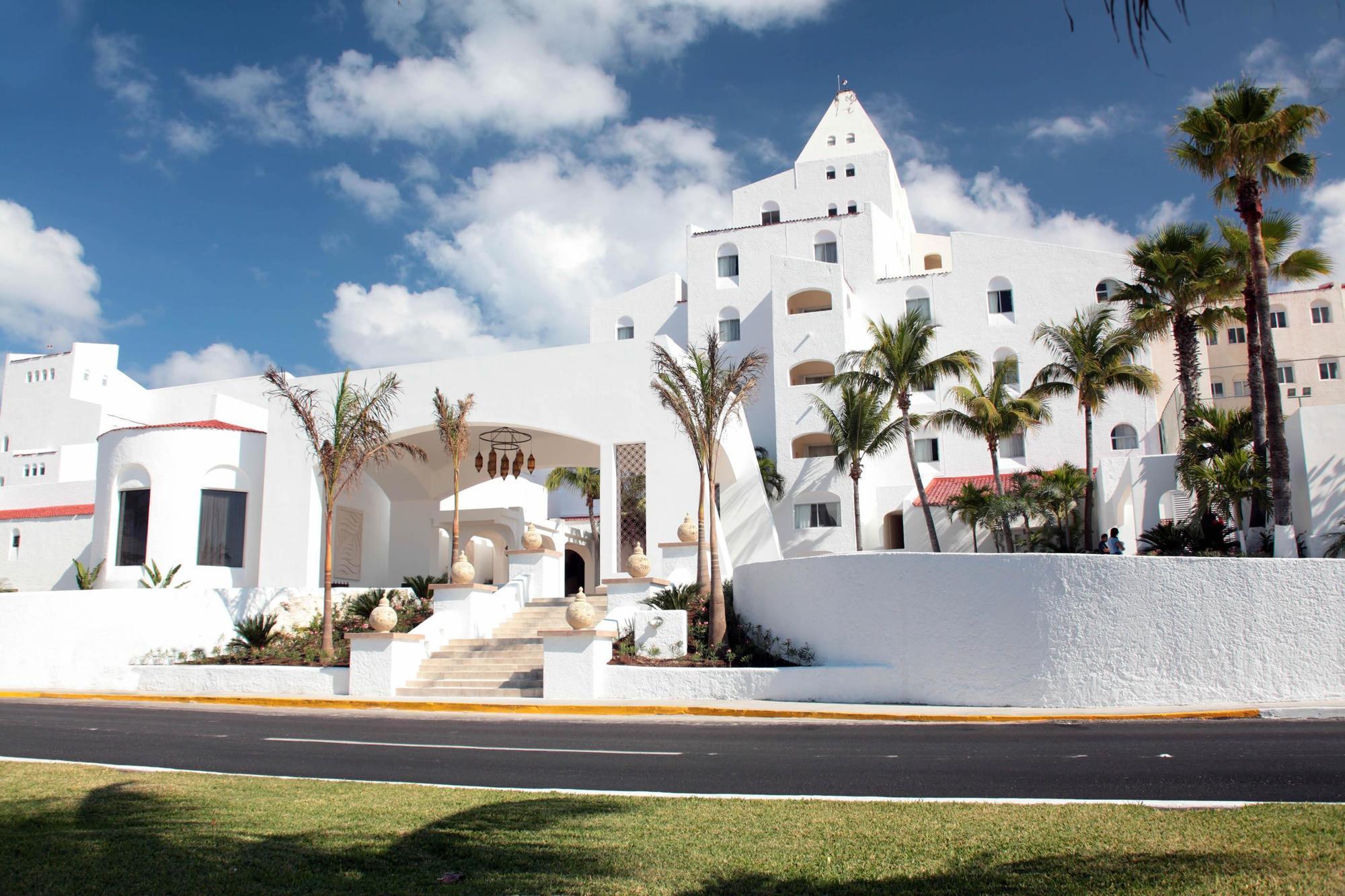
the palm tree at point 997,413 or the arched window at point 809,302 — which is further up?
the arched window at point 809,302

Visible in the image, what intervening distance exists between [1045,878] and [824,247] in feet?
159

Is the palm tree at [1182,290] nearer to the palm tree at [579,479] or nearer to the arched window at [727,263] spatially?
the arched window at [727,263]

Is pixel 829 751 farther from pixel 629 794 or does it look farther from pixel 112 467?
pixel 112 467

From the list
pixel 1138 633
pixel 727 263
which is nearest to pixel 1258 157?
pixel 1138 633

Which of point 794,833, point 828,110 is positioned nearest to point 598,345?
point 794,833

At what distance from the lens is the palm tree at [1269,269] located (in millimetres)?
23266

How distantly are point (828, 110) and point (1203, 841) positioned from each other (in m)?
61.0

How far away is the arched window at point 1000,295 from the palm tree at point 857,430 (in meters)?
10.9

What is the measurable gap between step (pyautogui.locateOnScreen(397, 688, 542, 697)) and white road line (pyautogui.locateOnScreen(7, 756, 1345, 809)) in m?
8.36

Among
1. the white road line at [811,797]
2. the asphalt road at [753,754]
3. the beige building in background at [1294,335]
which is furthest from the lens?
the beige building in background at [1294,335]

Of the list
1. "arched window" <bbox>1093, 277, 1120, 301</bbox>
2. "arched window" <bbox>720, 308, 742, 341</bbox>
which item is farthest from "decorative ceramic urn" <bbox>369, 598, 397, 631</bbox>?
"arched window" <bbox>1093, 277, 1120, 301</bbox>

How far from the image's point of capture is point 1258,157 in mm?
20406

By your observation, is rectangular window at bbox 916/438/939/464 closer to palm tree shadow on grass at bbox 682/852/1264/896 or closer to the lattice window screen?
the lattice window screen

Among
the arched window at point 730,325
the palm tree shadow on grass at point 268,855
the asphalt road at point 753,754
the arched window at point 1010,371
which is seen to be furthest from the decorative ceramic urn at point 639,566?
the arched window at point 730,325
